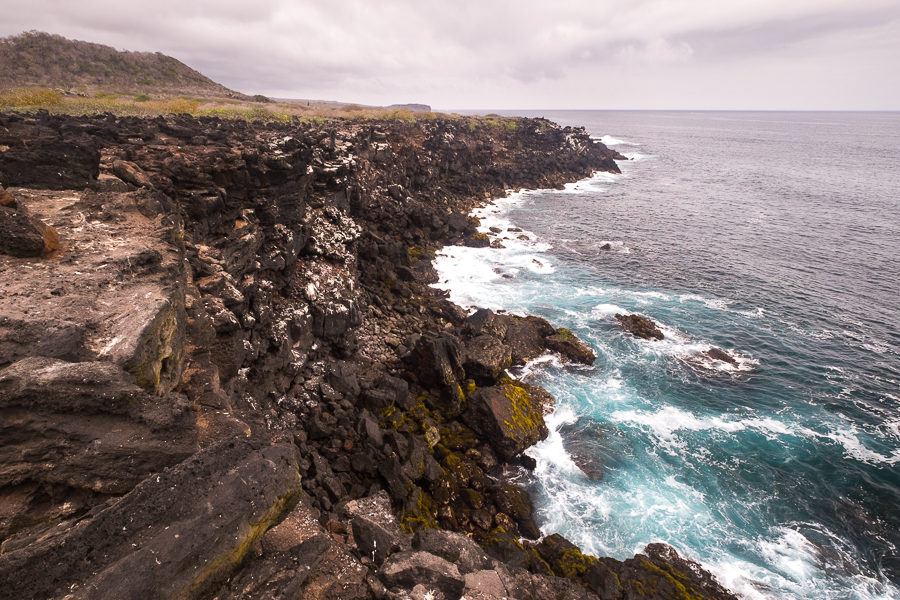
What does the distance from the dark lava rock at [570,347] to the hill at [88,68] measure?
77.3 metres

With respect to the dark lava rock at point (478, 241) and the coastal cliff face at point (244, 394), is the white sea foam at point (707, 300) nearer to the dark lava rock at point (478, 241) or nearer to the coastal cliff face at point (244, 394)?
the coastal cliff face at point (244, 394)

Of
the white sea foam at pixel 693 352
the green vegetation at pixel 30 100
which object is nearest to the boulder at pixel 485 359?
the white sea foam at pixel 693 352

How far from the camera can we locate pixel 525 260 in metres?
52.8

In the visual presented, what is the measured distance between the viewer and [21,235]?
1181 cm

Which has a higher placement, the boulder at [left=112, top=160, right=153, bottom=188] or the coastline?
the boulder at [left=112, top=160, right=153, bottom=188]

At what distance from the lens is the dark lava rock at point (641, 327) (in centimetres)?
3616

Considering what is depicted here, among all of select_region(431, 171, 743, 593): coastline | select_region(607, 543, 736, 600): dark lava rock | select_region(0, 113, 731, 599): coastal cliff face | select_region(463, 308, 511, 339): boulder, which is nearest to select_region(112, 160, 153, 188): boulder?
select_region(0, 113, 731, 599): coastal cliff face

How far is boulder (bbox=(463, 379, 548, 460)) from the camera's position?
77.5ft

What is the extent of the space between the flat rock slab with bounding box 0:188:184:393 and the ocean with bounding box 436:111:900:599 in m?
18.8

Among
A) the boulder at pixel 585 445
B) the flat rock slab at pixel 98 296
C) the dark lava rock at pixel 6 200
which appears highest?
the dark lava rock at pixel 6 200

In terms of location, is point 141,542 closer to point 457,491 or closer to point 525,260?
point 457,491

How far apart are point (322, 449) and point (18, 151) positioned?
17653 mm

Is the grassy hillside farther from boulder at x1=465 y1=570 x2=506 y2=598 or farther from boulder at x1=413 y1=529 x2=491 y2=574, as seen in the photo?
boulder at x1=465 y1=570 x2=506 y2=598

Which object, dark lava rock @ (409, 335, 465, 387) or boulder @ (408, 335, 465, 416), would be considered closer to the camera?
boulder @ (408, 335, 465, 416)
